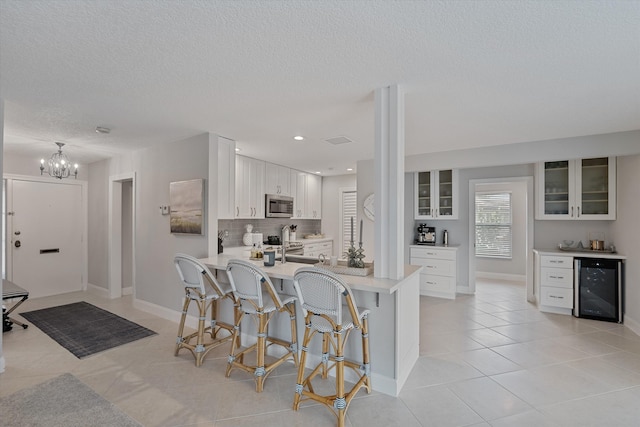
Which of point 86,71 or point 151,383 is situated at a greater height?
point 86,71

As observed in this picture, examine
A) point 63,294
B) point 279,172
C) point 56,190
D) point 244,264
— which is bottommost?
point 63,294

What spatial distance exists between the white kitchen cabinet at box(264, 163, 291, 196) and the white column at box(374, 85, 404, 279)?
3510 mm

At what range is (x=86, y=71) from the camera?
7.06ft

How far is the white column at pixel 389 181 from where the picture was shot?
236cm

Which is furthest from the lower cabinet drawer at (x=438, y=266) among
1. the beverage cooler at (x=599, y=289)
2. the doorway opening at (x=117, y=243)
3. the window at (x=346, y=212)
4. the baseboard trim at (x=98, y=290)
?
the baseboard trim at (x=98, y=290)

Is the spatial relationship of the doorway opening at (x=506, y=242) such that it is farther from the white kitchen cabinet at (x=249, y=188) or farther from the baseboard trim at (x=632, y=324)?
the white kitchen cabinet at (x=249, y=188)

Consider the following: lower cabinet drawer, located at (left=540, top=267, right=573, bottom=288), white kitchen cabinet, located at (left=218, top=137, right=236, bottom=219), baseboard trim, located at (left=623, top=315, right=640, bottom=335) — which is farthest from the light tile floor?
white kitchen cabinet, located at (left=218, top=137, right=236, bottom=219)

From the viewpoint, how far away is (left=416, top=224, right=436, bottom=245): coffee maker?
5465 mm

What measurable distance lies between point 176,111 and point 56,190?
405 cm

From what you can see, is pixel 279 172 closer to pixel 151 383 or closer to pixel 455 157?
pixel 455 157

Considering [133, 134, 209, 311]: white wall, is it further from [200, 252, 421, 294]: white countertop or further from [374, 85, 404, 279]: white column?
[374, 85, 404, 279]: white column

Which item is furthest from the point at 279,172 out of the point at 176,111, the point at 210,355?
the point at 210,355

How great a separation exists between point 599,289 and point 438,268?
79.3 inches

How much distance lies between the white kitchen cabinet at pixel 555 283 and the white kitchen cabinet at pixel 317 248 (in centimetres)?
342
